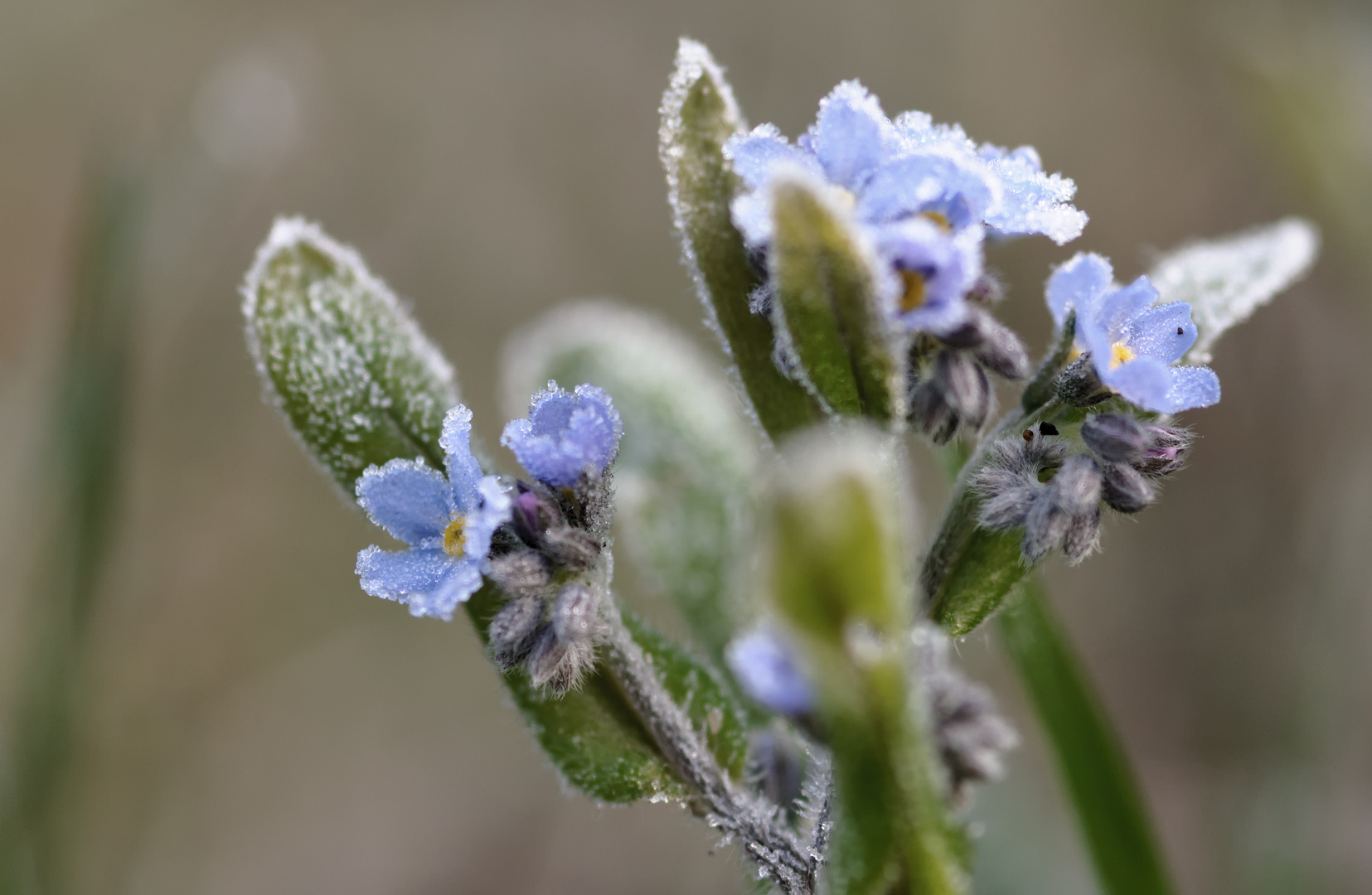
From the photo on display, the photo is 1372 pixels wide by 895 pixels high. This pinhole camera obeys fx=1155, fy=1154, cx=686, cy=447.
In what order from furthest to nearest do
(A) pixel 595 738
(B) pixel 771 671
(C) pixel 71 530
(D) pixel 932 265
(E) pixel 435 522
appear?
(C) pixel 71 530 → (A) pixel 595 738 → (E) pixel 435 522 → (D) pixel 932 265 → (B) pixel 771 671

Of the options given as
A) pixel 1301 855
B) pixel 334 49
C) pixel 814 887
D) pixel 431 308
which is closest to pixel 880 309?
pixel 814 887

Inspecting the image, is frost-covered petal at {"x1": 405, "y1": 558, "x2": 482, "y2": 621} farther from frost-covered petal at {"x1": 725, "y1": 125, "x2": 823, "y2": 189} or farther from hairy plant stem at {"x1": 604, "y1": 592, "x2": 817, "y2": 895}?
frost-covered petal at {"x1": 725, "y1": 125, "x2": 823, "y2": 189}

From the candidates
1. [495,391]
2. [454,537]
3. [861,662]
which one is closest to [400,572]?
[454,537]

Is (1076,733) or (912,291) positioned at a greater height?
(912,291)

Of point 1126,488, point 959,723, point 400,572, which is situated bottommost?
point 959,723

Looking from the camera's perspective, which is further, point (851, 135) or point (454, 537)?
point (454, 537)

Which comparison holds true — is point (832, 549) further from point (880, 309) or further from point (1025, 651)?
point (1025, 651)

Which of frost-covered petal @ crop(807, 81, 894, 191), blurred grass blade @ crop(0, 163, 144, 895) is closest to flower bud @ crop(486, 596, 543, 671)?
frost-covered petal @ crop(807, 81, 894, 191)

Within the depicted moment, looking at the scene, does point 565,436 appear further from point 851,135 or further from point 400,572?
point 851,135
